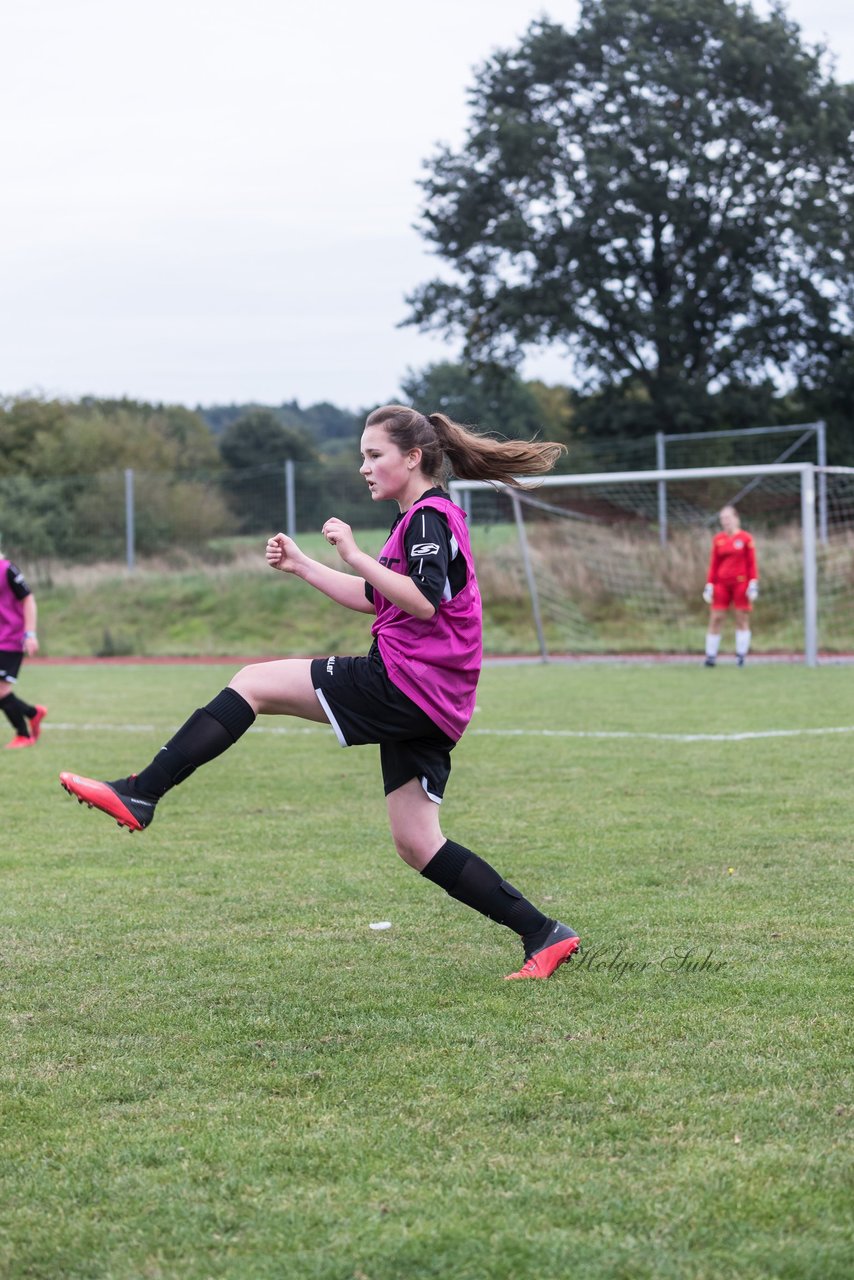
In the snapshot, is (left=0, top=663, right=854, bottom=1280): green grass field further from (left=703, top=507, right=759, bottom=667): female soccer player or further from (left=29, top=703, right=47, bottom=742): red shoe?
(left=703, top=507, right=759, bottom=667): female soccer player

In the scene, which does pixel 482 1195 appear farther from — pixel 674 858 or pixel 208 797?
pixel 208 797

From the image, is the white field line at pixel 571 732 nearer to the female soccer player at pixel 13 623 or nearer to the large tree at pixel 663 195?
the female soccer player at pixel 13 623

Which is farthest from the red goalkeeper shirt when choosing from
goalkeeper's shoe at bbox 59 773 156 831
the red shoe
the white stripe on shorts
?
goalkeeper's shoe at bbox 59 773 156 831

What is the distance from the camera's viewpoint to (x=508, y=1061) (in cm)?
343

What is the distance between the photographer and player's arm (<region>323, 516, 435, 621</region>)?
3.84 meters

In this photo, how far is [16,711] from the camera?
11102 mm

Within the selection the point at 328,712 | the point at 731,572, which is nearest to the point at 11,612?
the point at 328,712

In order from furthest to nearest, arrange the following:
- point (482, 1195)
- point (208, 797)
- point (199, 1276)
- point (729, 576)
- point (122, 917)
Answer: point (729, 576), point (208, 797), point (122, 917), point (482, 1195), point (199, 1276)

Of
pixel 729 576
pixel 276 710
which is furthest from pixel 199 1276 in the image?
pixel 729 576

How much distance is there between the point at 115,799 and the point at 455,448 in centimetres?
146

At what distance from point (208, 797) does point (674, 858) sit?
326 cm

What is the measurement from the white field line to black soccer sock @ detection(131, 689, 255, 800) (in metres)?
6.90

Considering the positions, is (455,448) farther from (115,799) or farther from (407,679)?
(115,799)

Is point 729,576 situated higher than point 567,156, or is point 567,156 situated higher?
point 567,156
